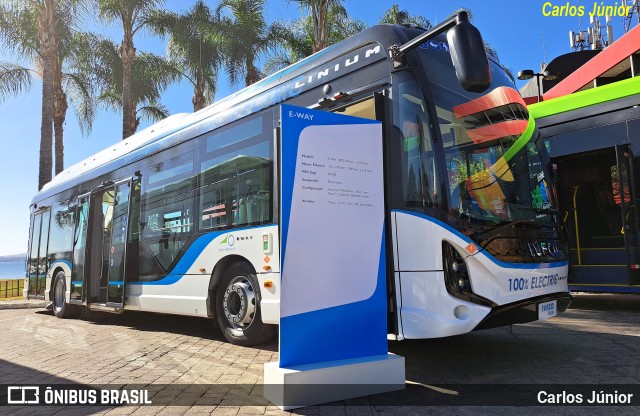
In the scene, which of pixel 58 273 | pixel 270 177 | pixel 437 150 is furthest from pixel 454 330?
pixel 58 273

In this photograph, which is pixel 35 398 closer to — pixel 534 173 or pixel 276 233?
pixel 276 233

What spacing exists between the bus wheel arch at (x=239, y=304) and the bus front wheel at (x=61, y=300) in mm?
6121

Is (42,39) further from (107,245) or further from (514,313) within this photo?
(514,313)

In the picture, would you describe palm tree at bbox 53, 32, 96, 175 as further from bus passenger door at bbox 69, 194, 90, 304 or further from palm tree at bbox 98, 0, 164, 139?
→ bus passenger door at bbox 69, 194, 90, 304

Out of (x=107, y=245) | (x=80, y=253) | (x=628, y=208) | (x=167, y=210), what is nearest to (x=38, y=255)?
(x=80, y=253)

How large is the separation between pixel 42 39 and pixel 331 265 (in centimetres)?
1900

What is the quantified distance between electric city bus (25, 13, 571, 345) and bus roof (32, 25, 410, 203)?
0.09 ft

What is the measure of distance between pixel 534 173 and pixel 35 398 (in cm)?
533

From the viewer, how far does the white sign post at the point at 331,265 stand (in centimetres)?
369

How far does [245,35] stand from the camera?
1906 cm

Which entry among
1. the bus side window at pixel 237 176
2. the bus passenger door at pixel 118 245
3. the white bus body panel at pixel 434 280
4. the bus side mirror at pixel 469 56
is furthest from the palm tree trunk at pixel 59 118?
the bus side mirror at pixel 469 56

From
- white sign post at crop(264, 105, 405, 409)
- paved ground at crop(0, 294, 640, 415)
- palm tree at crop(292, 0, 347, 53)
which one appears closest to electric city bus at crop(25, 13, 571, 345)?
white sign post at crop(264, 105, 405, 409)

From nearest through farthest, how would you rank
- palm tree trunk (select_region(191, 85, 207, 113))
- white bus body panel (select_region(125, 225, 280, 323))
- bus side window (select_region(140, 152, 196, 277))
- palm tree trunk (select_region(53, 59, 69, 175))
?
white bus body panel (select_region(125, 225, 280, 323)), bus side window (select_region(140, 152, 196, 277)), palm tree trunk (select_region(191, 85, 207, 113)), palm tree trunk (select_region(53, 59, 69, 175))

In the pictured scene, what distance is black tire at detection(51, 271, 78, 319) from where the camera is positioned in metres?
10.9
